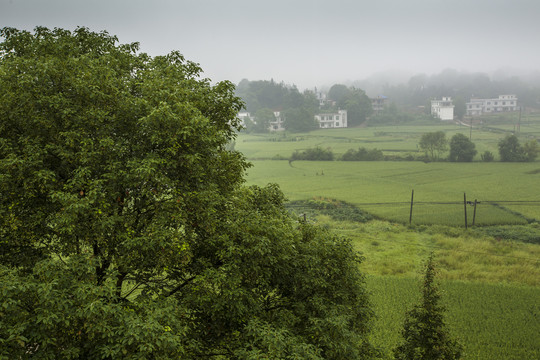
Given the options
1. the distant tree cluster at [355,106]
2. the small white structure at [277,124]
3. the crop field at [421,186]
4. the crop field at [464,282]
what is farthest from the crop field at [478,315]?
the small white structure at [277,124]

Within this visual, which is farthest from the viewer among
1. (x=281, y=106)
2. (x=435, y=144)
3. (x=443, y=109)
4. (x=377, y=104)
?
(x=281, y=106)

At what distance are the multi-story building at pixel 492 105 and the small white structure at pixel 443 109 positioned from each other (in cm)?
396

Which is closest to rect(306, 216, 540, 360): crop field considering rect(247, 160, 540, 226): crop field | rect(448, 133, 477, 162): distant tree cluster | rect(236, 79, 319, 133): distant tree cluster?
rect(247, 160, 540, 226): crop field

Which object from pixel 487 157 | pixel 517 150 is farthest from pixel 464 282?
pixel 517 150

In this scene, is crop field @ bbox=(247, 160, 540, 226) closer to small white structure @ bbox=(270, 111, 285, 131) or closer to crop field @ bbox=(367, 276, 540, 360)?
crop field @ bbox=(367, 276, 540, 360)

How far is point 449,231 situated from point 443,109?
237 feet

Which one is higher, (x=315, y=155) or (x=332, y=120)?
(x=332, y=120)

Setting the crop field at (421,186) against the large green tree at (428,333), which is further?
the crop field at (421,186)

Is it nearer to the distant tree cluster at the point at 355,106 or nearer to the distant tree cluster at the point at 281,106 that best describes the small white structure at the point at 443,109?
the distant tree cluster at the point at 355,106

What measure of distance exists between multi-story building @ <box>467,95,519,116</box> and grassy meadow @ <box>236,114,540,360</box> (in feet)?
47.7

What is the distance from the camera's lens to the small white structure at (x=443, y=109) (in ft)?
319

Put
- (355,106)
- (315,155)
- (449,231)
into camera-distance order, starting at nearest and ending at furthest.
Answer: (449,231) < (315,155) < (355,106)

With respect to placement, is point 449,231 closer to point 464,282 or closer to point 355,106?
point 464,282

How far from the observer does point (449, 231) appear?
35094mm
